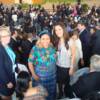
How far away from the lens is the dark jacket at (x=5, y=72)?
5758 mm

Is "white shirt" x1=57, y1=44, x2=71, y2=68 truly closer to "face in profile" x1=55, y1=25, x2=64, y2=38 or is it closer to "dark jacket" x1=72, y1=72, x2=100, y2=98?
"face in profile" x1=55, y1=25, x2=64, y2=38

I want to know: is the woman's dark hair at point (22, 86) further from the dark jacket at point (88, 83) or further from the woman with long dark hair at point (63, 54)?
the woman with long dark hair at point (63, 54)

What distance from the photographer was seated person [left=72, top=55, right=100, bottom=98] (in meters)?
4.90

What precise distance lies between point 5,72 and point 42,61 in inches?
25.9

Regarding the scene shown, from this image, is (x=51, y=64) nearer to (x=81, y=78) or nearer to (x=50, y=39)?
(x=50, y=39)

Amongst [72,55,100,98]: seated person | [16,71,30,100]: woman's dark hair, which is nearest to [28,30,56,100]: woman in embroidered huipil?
[72,55,100,98]: seated person

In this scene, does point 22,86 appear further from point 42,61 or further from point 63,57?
point 63,57

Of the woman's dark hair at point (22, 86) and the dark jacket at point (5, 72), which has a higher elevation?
the woman's dark hair at point (22, 86)

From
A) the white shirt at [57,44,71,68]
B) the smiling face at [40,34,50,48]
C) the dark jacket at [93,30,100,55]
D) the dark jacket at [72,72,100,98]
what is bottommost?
the dark jacket at [93,30,100,55]

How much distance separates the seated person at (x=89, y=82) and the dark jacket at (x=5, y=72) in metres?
1.19

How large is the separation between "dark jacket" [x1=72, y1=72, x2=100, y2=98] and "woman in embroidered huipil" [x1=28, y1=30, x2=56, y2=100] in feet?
4.15

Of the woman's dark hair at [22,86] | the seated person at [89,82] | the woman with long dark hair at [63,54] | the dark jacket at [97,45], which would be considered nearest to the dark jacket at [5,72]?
the woman with long dark hair at [63,54]

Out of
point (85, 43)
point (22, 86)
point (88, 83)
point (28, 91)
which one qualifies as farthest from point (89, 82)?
point (85, 43)

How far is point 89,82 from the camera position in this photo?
4.91 metres
